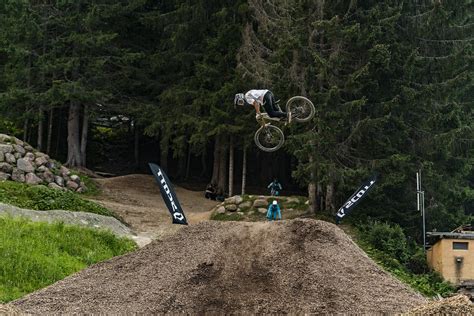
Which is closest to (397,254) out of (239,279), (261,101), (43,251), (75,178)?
(261,101)

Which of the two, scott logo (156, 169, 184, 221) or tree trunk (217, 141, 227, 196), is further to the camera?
tree trunk (217, 141, 227, 196)

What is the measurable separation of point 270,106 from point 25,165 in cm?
1648

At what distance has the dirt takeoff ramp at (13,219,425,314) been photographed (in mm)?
15188

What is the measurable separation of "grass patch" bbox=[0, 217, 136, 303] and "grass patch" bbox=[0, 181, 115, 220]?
3848mm

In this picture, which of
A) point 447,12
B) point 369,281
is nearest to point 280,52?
point 447,12

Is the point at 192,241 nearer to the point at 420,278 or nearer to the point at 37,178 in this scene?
the point at 420,278

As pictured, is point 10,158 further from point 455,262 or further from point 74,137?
point 455,262

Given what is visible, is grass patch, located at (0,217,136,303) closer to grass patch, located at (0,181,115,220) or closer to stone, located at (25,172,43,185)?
grass patch, located at (0,181,115,220)

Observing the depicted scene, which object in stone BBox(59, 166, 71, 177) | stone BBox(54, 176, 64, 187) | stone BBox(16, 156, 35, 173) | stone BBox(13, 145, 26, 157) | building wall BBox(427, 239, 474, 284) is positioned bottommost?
building wall BBox(427, 239, 474, 284)

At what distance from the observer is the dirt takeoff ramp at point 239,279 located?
49.8 feet

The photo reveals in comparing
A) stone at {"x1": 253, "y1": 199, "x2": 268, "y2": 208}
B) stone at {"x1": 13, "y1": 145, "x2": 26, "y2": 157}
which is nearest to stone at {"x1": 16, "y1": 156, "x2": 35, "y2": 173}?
stone at {"x1": 13, "y1": 145, "x2": 26, "y2": 157}

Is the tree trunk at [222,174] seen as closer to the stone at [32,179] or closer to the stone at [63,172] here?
the stone at [63,172]

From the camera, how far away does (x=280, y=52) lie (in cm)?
2825

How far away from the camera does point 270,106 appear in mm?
17500
